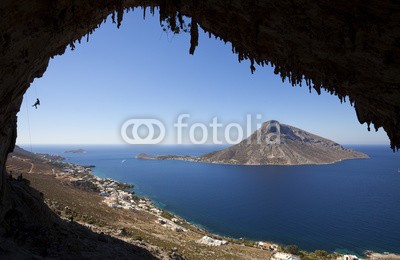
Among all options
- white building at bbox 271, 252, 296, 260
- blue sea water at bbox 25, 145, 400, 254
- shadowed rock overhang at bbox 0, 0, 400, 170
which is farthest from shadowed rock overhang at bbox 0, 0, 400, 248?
blue sea water at bbox 25, 145, 400, 254

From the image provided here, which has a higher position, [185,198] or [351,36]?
[351,36]

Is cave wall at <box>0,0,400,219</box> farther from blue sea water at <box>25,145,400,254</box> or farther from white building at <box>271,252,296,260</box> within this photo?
blue sea water at <box>25,145,400,254</box>

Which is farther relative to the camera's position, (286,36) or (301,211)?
(301,211)

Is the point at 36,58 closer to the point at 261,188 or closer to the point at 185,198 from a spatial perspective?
the point at 185,198

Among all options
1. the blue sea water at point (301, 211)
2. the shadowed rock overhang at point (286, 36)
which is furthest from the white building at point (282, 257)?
the shadowed rock overhang at point (286, 36)

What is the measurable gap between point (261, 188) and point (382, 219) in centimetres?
5659

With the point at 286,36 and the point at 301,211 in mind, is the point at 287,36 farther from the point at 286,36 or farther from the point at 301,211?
the point at 301,211

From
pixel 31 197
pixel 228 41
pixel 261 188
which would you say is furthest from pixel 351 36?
pixel 261 188

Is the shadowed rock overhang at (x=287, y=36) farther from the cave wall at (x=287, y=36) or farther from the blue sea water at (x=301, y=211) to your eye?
the blue sea water at (x=301, y=211)

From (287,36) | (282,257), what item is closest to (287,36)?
(287,36)

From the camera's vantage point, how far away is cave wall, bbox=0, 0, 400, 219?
6.38m

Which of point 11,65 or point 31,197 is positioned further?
point 31,197

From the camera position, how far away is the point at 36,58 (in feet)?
32.9

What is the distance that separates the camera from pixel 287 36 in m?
8.26
